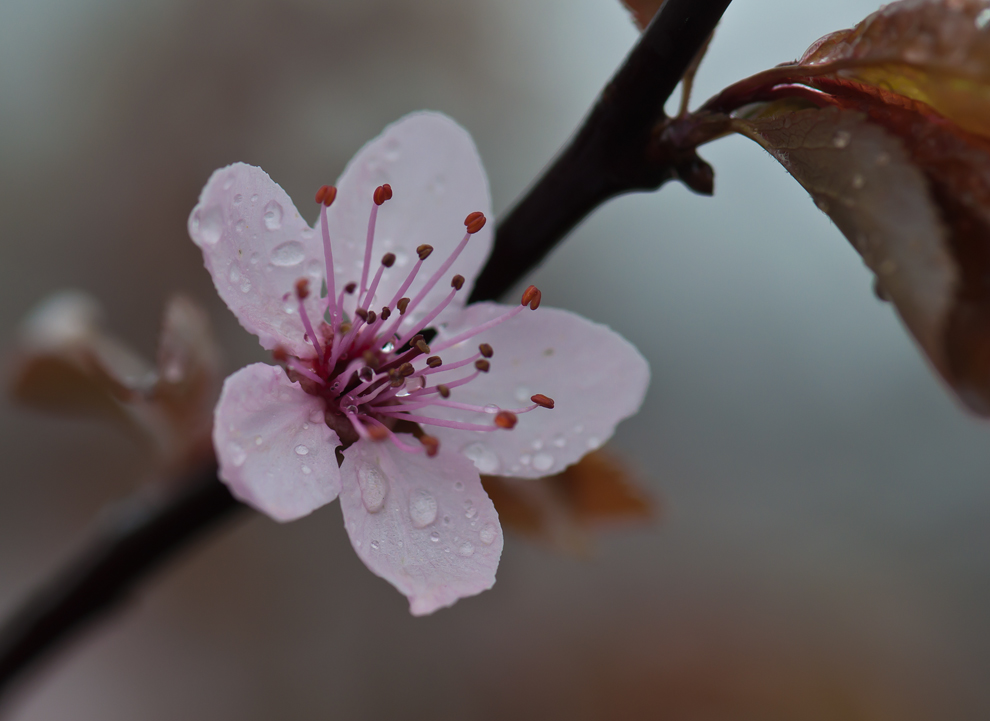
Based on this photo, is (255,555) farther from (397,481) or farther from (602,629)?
(397,481)

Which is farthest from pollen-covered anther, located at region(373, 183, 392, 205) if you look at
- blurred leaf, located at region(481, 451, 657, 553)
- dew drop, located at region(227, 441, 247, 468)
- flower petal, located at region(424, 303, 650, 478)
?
blurred leaf, located at region(481, 451, 657, 553)

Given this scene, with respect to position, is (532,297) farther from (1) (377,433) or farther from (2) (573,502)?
(2) (573,502)

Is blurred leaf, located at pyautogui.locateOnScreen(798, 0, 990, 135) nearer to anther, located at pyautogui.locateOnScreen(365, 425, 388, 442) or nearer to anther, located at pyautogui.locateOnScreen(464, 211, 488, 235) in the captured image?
anther, located at pyautogui.locateOnScreen(464, 211, 488, 235)

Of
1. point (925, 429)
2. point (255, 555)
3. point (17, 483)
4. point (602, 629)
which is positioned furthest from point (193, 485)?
point (925, 429)

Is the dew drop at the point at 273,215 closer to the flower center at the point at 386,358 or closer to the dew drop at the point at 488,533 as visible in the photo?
the flower center at the point at 386,358

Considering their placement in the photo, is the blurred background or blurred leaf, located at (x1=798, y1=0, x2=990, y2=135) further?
the blurred background
